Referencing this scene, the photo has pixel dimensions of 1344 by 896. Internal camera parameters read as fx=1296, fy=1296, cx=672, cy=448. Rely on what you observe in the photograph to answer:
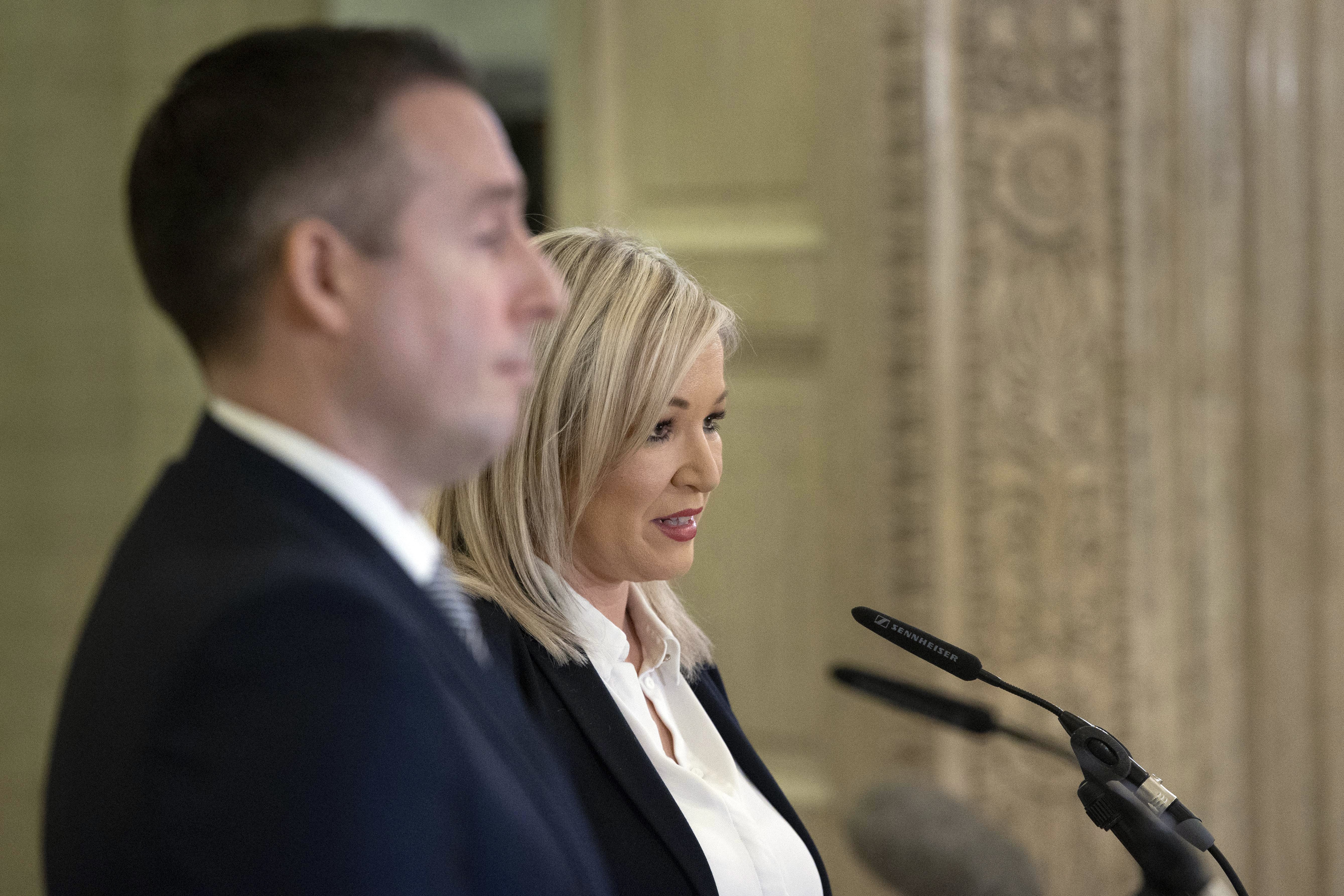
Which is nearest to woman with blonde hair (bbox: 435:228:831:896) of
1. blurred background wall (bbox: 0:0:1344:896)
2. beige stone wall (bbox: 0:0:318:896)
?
blurred background wall (bbox: 0:0:1344:896)

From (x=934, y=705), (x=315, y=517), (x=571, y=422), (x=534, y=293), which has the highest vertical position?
(x=534, y=293)

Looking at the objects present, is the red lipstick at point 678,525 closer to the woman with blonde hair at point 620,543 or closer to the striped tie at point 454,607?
the woman with blonde hair at point 620,543

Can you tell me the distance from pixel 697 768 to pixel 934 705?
0.99ft

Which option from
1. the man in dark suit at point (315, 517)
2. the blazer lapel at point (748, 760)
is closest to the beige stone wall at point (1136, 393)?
the blazer lapel at point (748, 760)

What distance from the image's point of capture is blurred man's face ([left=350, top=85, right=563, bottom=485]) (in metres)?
0.75

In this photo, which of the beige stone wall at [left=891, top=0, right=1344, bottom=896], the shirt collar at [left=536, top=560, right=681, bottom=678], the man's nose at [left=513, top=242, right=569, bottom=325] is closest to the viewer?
the man's nose at [left=513, top=242, right=569, bottom=325]

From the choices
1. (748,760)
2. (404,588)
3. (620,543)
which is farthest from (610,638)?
(404,588)

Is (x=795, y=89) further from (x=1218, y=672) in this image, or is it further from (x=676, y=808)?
(x=676, y=808)

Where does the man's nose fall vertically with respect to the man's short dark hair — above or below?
below

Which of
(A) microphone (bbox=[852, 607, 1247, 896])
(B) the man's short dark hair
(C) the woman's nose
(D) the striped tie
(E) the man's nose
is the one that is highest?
(B) the man's short dark hair

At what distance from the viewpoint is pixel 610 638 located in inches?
60.6

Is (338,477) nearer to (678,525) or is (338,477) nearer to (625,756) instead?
(625,756)

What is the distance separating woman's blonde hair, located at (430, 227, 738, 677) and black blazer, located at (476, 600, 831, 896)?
0.16ft

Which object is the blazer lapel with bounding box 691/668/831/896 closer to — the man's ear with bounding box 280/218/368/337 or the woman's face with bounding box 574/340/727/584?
the woman's face with bounding box 574/340/727/584
